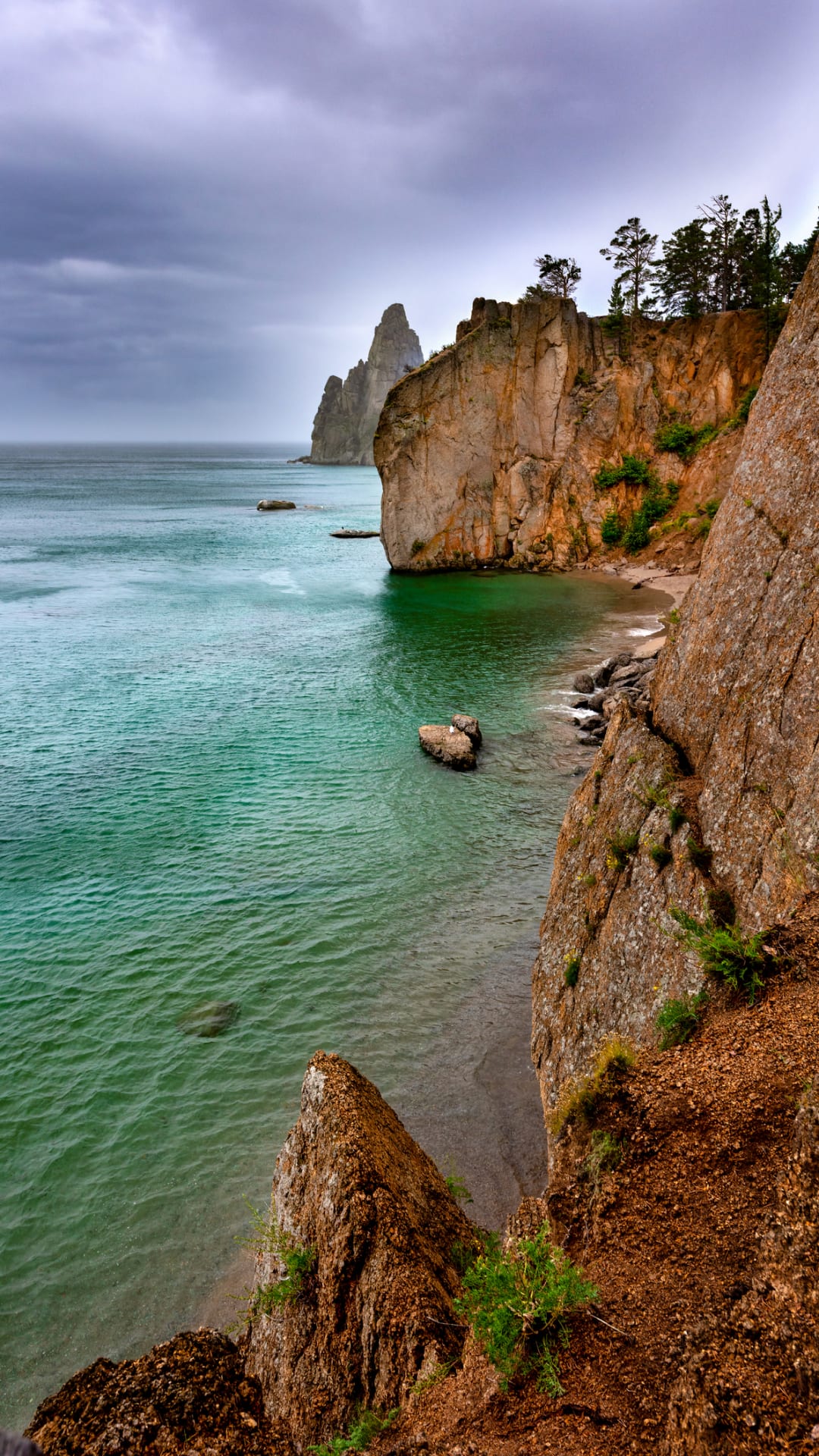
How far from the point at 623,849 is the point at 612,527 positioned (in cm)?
5475

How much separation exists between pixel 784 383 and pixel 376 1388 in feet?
39.9

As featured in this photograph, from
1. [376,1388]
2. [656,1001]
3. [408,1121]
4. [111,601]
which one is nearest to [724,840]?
[656,1001]

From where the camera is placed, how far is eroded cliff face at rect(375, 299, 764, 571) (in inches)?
2239

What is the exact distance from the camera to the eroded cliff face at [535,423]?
56875mm

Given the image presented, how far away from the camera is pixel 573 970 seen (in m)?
10.4

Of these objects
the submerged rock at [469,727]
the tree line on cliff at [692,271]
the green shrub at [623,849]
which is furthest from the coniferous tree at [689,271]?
the green shrub at [623,849]

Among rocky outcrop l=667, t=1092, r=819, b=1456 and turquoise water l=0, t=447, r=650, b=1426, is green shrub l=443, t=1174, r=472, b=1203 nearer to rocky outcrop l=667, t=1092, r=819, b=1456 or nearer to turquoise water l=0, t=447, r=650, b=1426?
turquoise water l=0, t=447, r=650, b=1426

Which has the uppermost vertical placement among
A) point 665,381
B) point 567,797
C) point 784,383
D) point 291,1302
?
point 665,381

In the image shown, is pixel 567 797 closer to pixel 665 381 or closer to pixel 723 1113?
pixel 723 1113

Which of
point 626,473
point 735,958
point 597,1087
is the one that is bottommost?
point 597,1087

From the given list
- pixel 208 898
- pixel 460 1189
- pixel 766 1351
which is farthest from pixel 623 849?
pixel 208 898

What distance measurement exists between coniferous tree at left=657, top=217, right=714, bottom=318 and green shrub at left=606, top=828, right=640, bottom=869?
61451 millimetres

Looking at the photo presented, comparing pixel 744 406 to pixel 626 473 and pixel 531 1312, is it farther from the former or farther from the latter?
pixel 531 1312

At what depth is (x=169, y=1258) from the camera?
10422 mm
